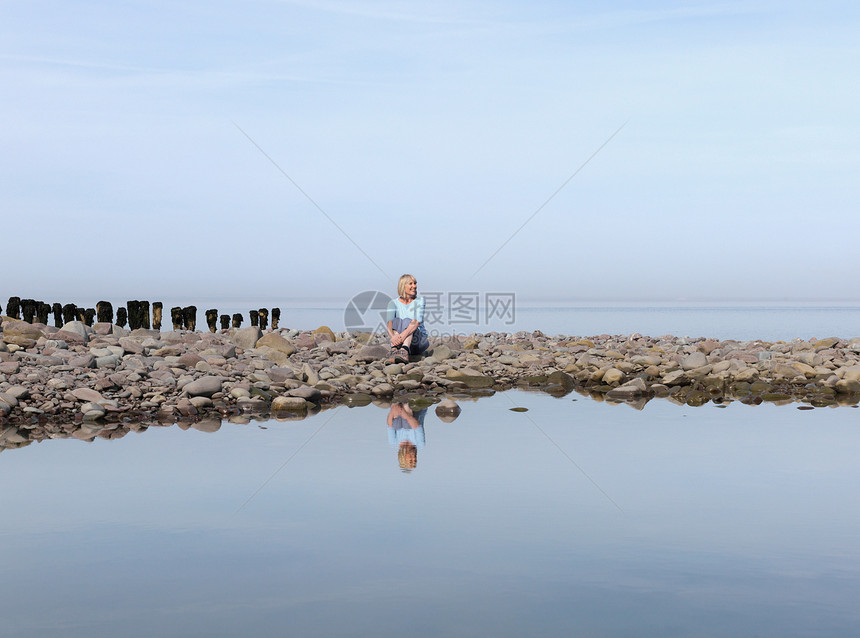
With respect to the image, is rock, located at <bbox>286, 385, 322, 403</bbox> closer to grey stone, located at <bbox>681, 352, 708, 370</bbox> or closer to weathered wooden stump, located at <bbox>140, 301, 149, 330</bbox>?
grey stone, located at <bbox>681, 352, 708, 370</bbox>

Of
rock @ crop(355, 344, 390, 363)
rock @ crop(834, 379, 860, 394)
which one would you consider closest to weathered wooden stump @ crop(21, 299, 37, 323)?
rock @ crop(355, 344, 390, 363)

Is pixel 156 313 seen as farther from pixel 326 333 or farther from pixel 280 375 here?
pixel 280 375

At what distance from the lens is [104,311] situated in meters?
20.4

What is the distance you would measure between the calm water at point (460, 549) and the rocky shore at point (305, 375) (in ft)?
7.15

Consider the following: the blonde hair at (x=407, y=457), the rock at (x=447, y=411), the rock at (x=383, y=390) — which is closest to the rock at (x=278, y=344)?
the rock at (x=383, y=390)

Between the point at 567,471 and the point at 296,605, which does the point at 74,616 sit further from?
the point at 567,471

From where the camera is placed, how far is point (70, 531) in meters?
6.04

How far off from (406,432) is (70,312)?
44.3 feet

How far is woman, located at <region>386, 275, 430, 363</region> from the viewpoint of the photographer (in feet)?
47.5

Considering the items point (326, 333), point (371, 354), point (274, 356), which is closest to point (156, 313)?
point (326, 333)

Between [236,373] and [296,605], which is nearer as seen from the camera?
[296,605]

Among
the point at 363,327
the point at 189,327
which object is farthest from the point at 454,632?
the point at 189,327

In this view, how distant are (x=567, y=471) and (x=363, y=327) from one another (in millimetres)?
13047

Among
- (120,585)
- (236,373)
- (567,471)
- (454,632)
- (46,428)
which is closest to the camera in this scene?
(454,632)
